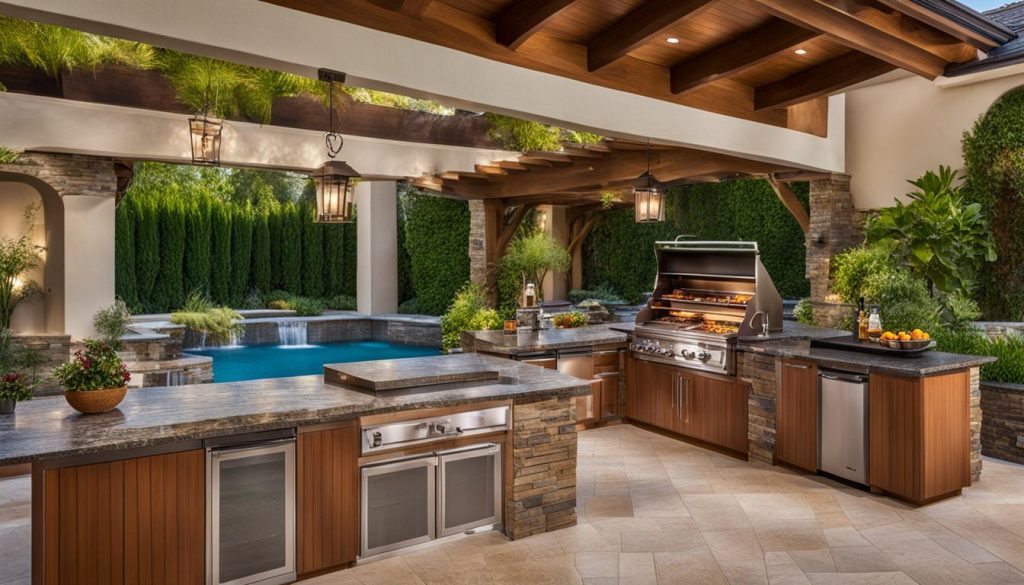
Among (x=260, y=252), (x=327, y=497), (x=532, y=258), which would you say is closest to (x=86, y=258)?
(x=327, y=497)

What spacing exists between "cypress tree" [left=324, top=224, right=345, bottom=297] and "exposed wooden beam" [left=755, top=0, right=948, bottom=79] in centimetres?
1428

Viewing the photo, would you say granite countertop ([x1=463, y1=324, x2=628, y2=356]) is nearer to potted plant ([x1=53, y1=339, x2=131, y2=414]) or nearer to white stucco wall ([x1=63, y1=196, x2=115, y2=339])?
potted plant ([x1=53, y1=339, x2=131, y2=414])

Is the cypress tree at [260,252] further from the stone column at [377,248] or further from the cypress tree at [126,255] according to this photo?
the cypress tree at [126,255]

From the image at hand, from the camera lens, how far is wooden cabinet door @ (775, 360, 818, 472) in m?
5.70

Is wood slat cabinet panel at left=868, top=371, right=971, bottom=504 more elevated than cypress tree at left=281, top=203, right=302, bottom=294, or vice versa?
cypress tree at left=281, top=203, right=302, bottom=294

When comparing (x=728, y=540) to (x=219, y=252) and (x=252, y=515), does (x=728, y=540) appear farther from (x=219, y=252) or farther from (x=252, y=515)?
(x=219, y=252)

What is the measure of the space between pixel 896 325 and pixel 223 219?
48.2 ft

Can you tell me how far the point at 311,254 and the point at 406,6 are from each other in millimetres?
14411

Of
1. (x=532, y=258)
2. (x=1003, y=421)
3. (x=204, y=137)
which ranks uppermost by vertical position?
(x=204, y=137)

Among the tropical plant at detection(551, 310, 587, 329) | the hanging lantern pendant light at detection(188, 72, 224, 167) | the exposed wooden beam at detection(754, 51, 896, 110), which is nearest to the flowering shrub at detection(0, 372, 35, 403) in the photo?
the hanging lantern pendant light at detection(188, 72, 224, 167)

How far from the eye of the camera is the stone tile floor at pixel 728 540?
394 centimetres

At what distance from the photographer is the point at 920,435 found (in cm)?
495

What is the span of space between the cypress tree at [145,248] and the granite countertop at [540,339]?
10903mm

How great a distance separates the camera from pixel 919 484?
4.99 meters
